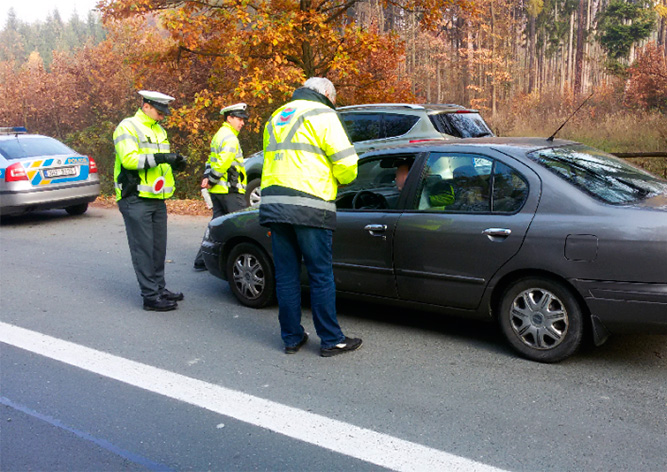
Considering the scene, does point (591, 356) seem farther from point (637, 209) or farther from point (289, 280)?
point (289, 280)

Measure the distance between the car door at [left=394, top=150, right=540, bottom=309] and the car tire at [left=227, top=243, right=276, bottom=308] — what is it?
1.36 meters

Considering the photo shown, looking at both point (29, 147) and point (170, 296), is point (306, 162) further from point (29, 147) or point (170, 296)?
point (29, 147)

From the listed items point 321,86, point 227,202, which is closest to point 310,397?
point 321,86

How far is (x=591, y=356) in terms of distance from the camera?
4516 millimetres

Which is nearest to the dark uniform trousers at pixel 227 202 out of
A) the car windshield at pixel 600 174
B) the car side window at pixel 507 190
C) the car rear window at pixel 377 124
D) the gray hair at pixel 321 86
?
the car rear window at pixel 377 124

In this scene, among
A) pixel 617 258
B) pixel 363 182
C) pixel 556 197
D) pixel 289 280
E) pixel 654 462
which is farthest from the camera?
pixel 363 182

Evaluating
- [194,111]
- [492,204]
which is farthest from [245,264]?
[194,111]

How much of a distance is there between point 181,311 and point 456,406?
10.1 ft

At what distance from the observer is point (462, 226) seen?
15.2 feet

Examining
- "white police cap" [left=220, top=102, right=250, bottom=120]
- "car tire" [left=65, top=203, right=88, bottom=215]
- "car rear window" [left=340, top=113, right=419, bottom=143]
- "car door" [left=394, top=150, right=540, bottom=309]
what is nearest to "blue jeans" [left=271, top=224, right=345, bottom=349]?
"car door" [left=394, top=150, right=540, bottom=309]

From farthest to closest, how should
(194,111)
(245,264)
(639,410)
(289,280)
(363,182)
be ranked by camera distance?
(194,111) → (245,264) → (363,182) → (289,280) → (639,410)

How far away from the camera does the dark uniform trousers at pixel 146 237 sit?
19.7 feet

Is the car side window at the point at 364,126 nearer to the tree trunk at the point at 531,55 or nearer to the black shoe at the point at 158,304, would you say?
the black shoe at the point at 158,304

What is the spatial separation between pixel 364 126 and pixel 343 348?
5518mm
